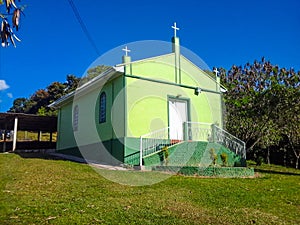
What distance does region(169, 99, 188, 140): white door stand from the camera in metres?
13.4

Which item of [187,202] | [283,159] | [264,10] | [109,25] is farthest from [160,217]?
[283,159]

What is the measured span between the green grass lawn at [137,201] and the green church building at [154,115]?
3141 millimetres

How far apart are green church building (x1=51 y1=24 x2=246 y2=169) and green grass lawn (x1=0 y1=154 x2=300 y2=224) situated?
3.14 m

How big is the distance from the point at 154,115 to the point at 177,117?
1504 mm

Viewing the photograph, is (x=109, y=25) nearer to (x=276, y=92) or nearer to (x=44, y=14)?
(x=44, y=14)

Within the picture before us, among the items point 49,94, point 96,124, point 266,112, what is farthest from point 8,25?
point 49,94

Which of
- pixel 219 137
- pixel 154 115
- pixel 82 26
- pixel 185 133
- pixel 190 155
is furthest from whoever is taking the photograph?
pixel 219 137

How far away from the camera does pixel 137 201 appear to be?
5.85m

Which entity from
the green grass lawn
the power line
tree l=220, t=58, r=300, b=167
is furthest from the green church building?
the green grass lawn

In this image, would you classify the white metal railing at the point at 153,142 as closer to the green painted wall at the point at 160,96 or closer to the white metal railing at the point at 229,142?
the green painted wall at the point at 160,96

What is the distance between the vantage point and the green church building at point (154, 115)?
38.8 feet

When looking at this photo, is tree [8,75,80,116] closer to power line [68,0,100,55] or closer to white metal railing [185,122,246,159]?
white metal railing [185,122,246,159]

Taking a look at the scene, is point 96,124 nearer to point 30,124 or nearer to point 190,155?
point 190,155

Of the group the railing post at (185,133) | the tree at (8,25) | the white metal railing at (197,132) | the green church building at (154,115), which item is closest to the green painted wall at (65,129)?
the green church building at (154,115)
